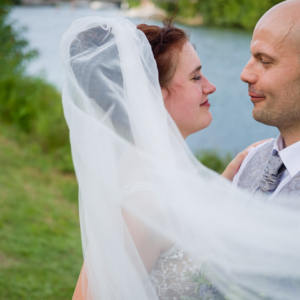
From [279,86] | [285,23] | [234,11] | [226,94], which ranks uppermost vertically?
[285,23]

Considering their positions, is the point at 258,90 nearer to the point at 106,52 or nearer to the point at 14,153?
the point at 106,52

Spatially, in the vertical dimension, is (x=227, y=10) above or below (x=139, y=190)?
below

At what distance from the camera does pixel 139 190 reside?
181 centimetres

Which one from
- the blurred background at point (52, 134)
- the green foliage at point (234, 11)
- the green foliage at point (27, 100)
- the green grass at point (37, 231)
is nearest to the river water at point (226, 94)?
the blurred background at point (52, 134)

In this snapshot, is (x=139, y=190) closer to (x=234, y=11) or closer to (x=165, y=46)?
(x=165, y=46)

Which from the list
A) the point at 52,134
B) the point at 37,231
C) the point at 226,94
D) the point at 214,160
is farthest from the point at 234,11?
the point at 37,231

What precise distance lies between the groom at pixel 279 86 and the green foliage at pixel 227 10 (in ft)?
23.3

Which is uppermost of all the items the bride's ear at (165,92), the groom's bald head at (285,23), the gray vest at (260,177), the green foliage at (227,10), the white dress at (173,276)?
the groom's bald head at (285,23)

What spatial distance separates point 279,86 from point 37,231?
13.0ft

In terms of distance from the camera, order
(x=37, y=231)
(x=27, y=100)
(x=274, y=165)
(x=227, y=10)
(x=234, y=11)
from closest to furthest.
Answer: (x=274, y=165)
(x=37, y=231)
(x=27, y=100)
(x=234, y=11)
(x=227, y=10)

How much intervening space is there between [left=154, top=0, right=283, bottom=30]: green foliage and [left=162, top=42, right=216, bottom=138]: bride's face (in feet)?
23.1

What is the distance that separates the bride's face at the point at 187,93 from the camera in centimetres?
206

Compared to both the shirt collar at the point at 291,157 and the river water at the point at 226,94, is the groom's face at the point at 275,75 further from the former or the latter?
the river water at the point at 226,94

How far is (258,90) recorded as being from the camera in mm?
2025
